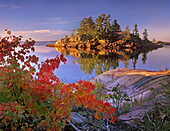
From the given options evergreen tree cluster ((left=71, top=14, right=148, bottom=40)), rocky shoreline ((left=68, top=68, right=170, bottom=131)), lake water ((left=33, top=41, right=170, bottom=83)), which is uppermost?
evergreen tree cluster ((left=71, top=14, right=148, bottom=40))

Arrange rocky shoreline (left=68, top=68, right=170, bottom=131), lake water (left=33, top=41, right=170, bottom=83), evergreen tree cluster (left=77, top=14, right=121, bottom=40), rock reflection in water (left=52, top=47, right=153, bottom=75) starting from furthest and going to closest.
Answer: evergreen tree cluster (left=77, top=14, right=121, bottom=40) < rock reflection in water (left=52, top=47, right=153, bottom=75) < lake water (left=33, top=41, right=170, bottom=83) < rocky shoreline (left=68, top=68, right=170, bottom=131)

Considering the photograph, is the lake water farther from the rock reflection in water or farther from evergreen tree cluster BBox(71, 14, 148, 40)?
evergreen tree cluster BBox(71, 14, 148, 40)

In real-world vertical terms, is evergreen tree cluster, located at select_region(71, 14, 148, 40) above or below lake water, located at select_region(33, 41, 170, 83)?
above

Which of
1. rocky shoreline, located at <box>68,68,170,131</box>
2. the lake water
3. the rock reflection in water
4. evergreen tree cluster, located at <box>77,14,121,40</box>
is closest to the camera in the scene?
rocky shoreline, located at <box>68,68,170,131</box>

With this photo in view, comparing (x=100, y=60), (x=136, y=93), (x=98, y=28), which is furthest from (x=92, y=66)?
(x=98, y=28)

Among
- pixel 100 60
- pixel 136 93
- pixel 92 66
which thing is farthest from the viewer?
pixel 100 60

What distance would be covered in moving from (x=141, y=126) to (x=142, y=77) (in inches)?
271

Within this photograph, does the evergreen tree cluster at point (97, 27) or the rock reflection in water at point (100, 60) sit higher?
the evergreen tree cluster at point (97, 27)

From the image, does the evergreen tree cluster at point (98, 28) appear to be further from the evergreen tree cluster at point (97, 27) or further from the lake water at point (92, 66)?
the lake water at point (92, 66)

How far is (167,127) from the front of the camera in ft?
14.4

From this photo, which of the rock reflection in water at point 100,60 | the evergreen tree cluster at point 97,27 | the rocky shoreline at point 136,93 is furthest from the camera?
the evergreen tree cluster at point 97,27

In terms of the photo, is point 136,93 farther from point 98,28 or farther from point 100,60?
point 98,28

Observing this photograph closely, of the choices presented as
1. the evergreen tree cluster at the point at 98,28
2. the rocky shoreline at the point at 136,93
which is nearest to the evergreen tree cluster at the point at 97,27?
the evergreen tree cluster at the point at 98,28

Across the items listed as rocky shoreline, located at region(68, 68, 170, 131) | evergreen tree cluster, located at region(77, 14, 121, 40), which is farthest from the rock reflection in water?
evergreen tree cluster, located at region(77, 14, 121, 40)
